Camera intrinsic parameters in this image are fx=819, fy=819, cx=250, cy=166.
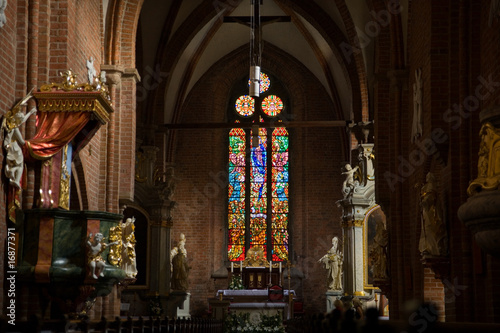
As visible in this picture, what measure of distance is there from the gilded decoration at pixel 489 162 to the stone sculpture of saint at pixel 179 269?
1754 cm

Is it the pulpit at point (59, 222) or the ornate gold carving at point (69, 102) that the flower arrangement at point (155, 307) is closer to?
the pulpit at point (59, 222)

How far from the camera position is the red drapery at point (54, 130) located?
11766 mm

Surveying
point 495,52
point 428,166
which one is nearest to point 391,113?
point 428,166

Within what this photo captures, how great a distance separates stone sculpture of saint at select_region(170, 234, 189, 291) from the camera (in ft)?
81.9

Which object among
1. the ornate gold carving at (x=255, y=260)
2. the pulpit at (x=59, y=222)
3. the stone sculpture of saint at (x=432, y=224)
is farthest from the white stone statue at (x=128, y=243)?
the ornate gold carving at (x=255, y=260)

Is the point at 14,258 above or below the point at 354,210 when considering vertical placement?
below

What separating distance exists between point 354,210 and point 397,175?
21.2ft

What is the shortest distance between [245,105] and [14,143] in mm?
19324

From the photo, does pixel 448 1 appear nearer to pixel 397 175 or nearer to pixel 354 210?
pixel 397 175


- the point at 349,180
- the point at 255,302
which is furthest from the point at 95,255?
the point at 349,180

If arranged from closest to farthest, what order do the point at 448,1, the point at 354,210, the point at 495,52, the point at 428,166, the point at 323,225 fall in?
the point at 495,52, the point at 448,1, the point at 428,166, the point at 354,210, the point at 323,225

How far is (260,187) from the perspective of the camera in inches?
1169

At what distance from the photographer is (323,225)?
28344 millimetres

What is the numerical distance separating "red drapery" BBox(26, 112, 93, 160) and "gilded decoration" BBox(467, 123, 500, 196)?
6205mm
